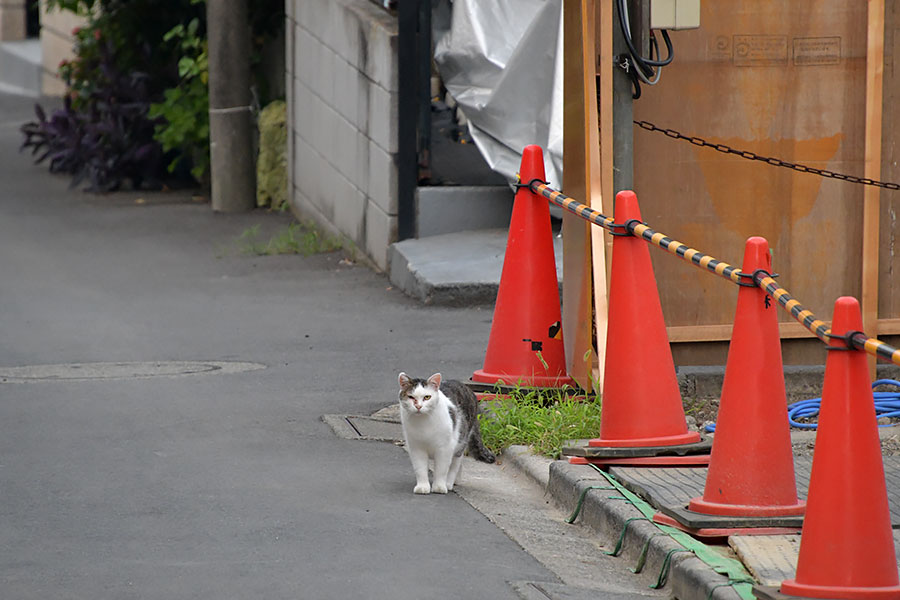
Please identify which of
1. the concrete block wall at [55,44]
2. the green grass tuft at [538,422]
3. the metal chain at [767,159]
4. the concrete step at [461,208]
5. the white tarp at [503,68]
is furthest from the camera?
the concrete block wall at [55,44]

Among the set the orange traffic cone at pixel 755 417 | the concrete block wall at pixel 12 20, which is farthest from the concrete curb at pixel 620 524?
the concrete block wall at pixel 12 20

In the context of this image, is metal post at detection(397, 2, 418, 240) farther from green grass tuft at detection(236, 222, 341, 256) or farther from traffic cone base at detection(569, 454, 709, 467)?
traffic cone base at detection(569, 454, 709, 467)

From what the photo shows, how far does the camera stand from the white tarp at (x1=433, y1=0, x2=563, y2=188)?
1196 centimetres

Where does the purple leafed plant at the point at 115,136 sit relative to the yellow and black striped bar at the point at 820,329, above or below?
below

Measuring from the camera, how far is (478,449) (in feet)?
23.0

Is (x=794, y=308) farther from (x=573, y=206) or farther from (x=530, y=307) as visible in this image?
(x=530, y=307)

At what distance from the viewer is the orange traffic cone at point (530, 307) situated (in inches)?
304

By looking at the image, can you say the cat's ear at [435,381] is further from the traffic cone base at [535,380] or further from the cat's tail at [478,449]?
the traffic cone base at [535,380]

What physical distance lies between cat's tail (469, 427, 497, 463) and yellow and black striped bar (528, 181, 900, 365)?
115 cm

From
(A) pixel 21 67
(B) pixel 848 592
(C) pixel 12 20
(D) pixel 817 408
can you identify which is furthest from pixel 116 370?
(C) pixel 12 20

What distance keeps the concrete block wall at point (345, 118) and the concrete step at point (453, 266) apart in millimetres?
477

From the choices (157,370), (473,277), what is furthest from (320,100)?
(157,370)

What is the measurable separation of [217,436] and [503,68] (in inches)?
216

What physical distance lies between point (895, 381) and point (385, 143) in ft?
18.8
